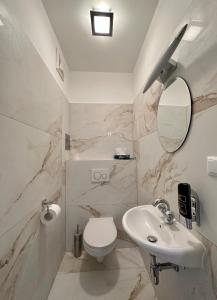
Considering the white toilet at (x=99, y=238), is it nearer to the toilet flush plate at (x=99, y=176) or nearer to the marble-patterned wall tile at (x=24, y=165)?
the marble-patterned wall tile at (x=24, y=165)

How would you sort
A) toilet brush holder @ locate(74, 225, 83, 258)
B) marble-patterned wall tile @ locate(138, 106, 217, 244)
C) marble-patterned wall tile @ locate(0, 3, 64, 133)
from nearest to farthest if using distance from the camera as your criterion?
marble-patterned wall tile @ locate(138, 106, 217, 244)
marble-patterned wall tile @ locate(0, 3, 64, 133)
toilet brush holder @ locate(74, 225, 83, 258)

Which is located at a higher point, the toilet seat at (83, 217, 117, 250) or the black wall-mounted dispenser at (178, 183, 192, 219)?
the black wall-mounted dispenser at (178, 183, 192, 219)

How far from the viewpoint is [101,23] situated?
152cm

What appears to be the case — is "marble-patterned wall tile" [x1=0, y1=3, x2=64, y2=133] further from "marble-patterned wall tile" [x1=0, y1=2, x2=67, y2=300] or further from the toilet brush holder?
the toilet brush holder

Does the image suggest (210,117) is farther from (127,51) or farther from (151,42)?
(127,51)

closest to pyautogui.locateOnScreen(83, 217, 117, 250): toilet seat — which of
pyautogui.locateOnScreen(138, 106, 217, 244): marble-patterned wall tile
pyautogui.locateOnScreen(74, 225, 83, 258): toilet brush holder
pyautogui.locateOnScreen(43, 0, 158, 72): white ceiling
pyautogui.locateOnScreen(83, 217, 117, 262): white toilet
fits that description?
pyautogui.locateOnScreen(83, 217, 117, 262): white toilet

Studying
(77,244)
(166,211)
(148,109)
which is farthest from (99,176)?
(166,211)

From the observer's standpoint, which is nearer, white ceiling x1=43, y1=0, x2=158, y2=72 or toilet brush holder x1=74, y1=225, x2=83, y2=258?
white ceiling x1=43, y1=0, x2=158, y2=72

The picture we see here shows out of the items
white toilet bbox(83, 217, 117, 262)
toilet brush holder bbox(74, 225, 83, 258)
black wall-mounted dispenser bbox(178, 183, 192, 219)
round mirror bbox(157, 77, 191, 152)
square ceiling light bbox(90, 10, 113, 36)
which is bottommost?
toilet brush holder bbox(74, 225, 83, 258)

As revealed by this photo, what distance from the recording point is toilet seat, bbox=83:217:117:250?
4.74 feet

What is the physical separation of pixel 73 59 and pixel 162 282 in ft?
8.30

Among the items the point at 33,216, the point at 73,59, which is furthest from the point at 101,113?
the point at 33,216

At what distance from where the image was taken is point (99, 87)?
7.64 feet

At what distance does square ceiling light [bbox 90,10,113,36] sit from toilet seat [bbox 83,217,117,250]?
2039 millimetres
